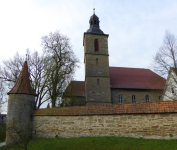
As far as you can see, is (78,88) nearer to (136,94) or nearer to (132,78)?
(132,78)

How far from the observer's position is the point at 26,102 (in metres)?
12.6

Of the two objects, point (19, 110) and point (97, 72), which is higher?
point (97, 72)

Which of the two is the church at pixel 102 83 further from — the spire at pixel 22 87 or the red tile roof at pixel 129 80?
the spire at pixel 22 87

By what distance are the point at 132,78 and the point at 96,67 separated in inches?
216

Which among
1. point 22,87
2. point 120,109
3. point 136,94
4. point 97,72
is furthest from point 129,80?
point 22,87

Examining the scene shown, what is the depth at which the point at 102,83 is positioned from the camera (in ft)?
61.8

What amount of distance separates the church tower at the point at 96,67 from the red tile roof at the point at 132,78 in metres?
1.77

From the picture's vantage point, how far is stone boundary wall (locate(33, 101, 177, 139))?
7875mm

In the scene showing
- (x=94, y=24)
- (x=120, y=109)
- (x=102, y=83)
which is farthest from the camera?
(x=94, y=24)

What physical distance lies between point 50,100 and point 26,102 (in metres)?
4.21

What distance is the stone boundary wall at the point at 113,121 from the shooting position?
788cm

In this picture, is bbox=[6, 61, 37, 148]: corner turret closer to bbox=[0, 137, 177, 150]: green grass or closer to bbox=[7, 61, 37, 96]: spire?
bbox=[7, 61, 37, 96]: spire

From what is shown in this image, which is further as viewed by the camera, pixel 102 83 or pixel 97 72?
pixel 97 72

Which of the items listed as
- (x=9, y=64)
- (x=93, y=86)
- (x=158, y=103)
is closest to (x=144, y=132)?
(x=158, y=103)
